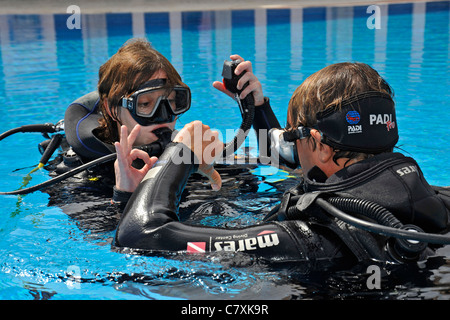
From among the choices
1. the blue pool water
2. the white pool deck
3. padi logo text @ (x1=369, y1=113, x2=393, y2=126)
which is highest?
the white pool deck

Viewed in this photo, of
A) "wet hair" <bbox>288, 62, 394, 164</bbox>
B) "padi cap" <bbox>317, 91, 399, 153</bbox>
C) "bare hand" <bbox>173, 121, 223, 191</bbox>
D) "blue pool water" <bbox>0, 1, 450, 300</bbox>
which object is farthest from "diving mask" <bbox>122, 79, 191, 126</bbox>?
"padi cap" <bbox>317, 91, 399, 153</bbox>

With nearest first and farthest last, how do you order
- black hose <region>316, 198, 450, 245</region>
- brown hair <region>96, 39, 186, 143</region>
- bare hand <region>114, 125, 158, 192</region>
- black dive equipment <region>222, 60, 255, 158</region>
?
black hose <region>316, 198, 450, 245</region>, bare hand <region>114, 125, 158, 192</region>, brown hair <region>96, 39, 186, 143</region>, black dive equipment <region>222, 60, 255, 158</region>

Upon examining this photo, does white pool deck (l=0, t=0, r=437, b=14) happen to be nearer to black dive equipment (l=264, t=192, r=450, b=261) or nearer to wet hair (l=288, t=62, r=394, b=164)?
wet hair (l=288, t=62, r=394, b=164)

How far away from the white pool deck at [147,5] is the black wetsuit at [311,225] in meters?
14.4

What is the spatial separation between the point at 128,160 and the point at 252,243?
0.80 metres

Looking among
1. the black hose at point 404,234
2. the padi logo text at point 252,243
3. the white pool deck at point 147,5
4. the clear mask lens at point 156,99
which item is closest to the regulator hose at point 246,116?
the clear mask lens at point 156,99

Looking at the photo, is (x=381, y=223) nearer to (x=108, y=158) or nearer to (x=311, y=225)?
(x=311, y=225)

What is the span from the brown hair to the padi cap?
1.22 m

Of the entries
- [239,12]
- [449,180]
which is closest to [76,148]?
[449,180]

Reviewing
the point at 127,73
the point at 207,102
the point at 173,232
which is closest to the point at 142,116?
the point at 127,73

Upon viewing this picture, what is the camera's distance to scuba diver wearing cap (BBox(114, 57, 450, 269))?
6.04 ft

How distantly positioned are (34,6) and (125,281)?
52.9ft

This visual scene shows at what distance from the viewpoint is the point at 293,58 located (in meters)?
9.22

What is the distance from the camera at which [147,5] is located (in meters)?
16.7
